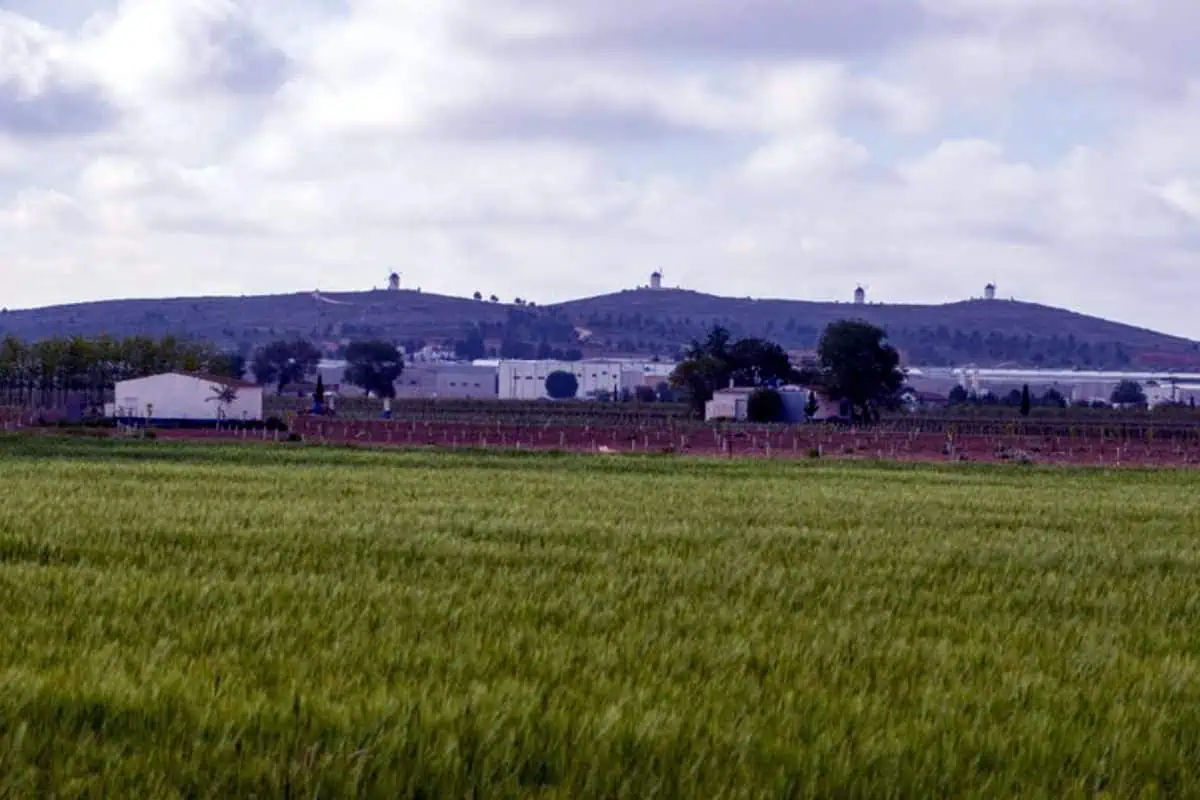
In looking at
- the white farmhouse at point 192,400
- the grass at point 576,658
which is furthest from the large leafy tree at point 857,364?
the grass at point 576,658

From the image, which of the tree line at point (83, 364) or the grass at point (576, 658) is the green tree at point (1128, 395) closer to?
the tree line at point (83, 364)

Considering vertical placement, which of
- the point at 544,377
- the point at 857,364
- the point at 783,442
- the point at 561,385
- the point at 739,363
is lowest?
the point at 783,442

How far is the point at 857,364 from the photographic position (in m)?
115

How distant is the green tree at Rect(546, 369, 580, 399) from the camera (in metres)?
188

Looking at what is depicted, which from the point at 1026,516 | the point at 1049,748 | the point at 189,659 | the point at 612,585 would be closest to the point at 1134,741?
the point at 1049,748

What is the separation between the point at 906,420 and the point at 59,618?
10579cm

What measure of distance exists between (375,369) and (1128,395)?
90455 millimetres

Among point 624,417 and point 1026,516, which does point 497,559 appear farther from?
point 624,417

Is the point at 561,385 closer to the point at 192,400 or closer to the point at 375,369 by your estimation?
the point at 375,369

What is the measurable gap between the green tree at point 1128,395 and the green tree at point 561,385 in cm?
6421

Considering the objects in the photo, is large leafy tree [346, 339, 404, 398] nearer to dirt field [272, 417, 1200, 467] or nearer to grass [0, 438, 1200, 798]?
dirt field [272, 417, 1200, 467]

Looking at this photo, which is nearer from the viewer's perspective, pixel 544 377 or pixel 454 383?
pixel 544 377

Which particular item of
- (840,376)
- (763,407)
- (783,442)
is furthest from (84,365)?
(783,442)

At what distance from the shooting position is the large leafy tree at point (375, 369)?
174375mm
